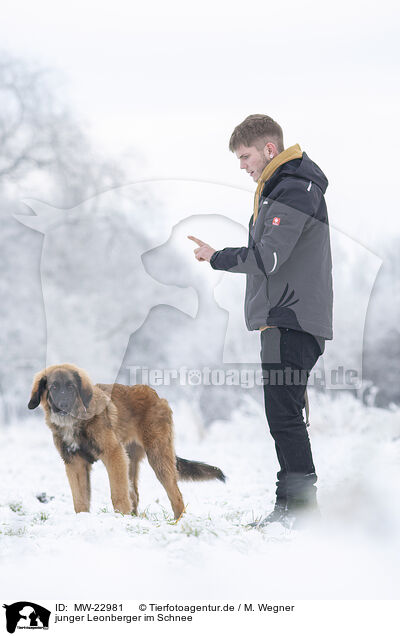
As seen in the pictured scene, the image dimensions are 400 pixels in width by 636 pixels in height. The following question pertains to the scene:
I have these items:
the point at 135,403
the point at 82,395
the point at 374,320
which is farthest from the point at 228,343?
the point at 374,320

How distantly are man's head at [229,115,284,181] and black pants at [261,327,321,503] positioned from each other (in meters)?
0.99

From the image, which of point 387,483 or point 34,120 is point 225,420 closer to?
point 387,483

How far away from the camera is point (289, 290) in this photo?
124 inches

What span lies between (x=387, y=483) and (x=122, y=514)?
2.20 metres

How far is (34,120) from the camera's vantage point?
789 cm

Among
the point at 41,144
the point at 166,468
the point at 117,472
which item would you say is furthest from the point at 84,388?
the point at 41,144

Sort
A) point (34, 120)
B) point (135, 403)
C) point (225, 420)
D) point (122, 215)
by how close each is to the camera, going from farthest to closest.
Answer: point (34, 120)
point (225, 420)
point (122, 215)
point (135, 403)

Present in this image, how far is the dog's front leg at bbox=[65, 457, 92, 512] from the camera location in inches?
137

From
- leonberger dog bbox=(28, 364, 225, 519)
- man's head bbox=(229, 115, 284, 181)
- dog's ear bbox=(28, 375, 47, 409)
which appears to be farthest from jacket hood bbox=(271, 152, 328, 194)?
dog's ear bbox=(28, 375, 47, 409)

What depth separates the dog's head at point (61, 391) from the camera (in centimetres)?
337

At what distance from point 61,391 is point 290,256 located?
155 centimetres

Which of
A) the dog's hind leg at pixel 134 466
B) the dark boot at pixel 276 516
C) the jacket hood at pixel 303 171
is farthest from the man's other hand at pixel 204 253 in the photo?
the dark boot at pixel 276 516

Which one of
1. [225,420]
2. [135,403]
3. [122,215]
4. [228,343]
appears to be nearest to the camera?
[135,403]

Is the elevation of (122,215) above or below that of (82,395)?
above
